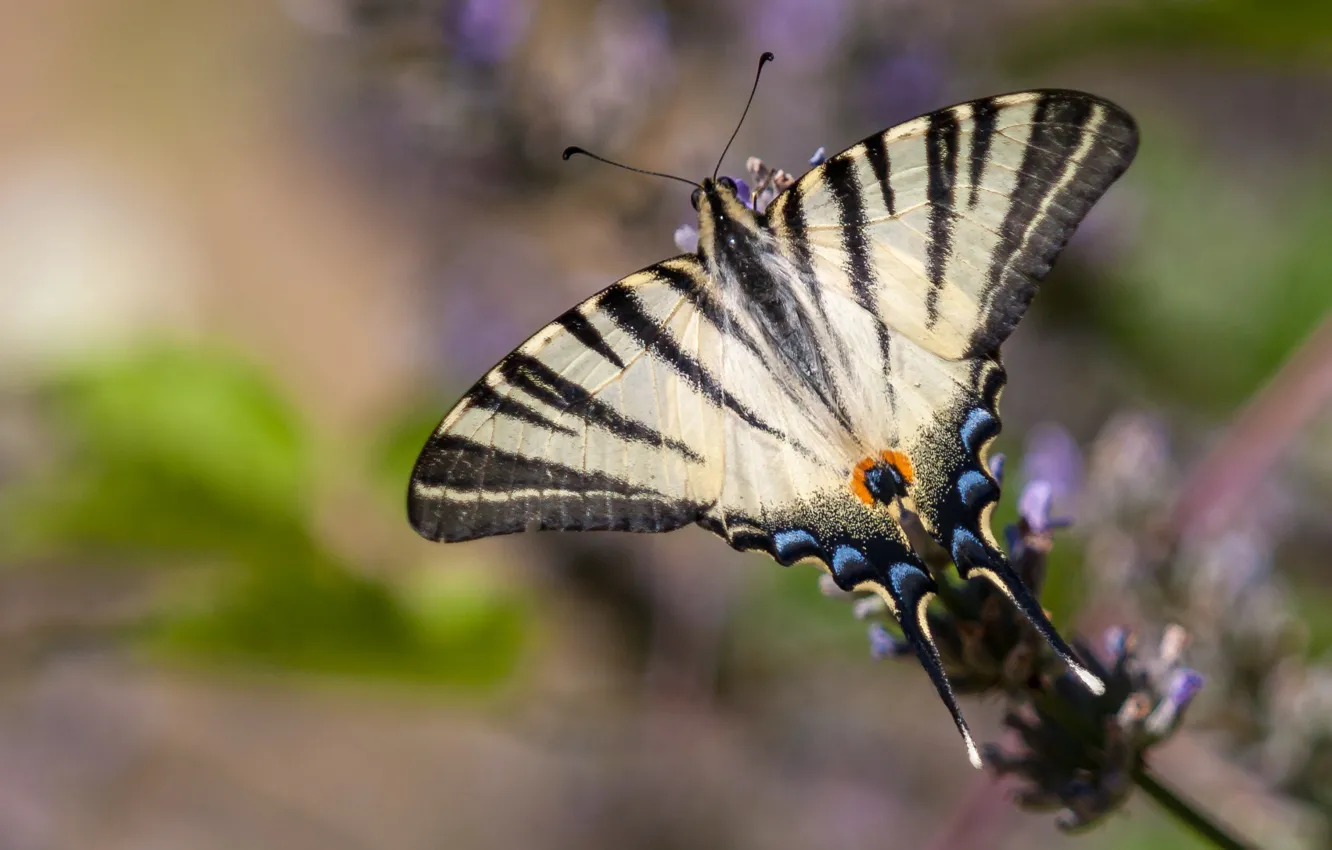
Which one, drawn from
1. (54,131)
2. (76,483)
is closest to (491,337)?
(76,483)

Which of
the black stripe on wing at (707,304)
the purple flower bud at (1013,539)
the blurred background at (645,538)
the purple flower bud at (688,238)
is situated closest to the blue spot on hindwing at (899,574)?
the purple flower bud at (1013,539)

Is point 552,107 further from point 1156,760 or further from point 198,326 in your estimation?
point 198,326

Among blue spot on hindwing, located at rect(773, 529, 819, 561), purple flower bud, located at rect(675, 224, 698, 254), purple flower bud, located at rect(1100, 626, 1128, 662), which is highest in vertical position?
purple flower bud, located at rect(675, 224, 698, 254)

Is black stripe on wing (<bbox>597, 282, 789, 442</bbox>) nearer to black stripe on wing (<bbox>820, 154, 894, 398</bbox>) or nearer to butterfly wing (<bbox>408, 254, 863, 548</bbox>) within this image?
butterfly wing (<bbox>408, 254, 863, 548</bbox>)

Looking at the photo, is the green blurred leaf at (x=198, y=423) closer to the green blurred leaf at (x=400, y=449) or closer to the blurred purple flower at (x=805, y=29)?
the green blurred leaf at (x=400, y=449)

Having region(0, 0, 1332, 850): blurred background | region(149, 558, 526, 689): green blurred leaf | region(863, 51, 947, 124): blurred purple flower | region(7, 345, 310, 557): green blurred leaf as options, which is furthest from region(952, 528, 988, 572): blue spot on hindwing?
region(863, 51, 947, 124): blurred purple flower
